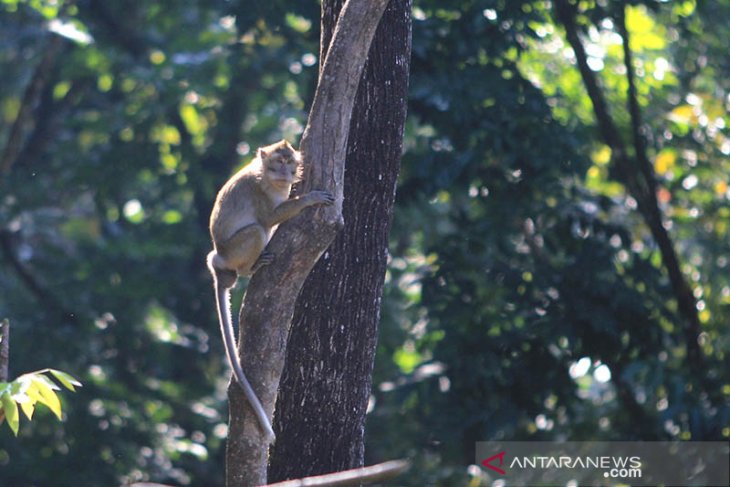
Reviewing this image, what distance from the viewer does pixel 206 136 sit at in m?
13.9

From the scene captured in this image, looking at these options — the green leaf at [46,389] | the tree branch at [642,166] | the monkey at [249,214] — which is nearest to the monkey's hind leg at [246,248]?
the monkey at [249,214]

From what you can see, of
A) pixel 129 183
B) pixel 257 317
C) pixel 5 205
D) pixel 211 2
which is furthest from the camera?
pixel 129 183

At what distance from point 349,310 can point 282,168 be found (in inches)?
38.3

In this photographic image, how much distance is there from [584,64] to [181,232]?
5.34m

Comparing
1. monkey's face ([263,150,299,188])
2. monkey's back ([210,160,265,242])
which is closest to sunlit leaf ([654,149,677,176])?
monkey's face ([263,150,299,188])

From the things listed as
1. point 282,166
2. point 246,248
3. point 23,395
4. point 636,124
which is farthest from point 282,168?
point 636,124

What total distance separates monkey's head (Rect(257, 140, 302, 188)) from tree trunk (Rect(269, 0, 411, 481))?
1.21ft

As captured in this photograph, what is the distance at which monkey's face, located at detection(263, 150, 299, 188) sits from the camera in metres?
6.42

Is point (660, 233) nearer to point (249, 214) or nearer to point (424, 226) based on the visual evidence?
point (424, 226)

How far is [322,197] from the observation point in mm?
5410

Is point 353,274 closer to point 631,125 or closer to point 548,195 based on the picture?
point 548,195

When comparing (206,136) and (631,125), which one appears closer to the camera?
(631,125)

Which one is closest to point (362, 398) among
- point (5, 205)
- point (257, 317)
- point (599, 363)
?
point (257, 317)

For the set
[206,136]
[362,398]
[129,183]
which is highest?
[206,136]
